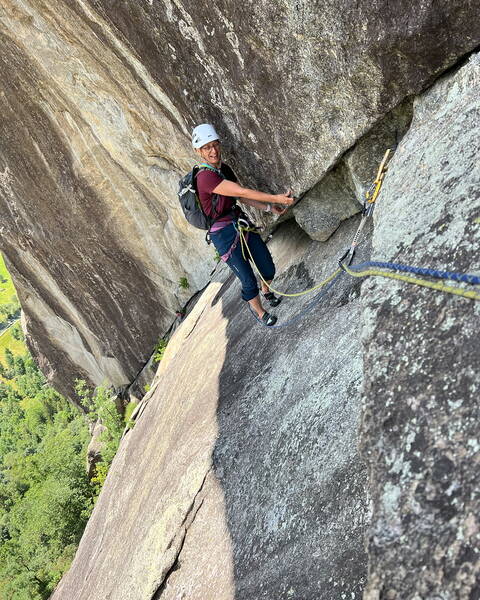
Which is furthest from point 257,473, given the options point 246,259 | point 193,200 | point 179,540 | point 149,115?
point 149,115

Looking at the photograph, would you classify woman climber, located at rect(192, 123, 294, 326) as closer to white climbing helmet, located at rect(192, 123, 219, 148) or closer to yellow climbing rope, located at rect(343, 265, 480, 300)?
white climbing helmet, located at rect(192, 123, 219, 148)

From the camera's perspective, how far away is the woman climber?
6.03 metres

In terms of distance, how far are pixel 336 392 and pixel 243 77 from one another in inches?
146

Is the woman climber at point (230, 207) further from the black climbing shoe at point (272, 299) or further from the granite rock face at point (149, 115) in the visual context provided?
the granite rock face at point (149, 115)

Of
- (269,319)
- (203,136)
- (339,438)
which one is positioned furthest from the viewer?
(269,319)

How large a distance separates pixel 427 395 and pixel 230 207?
16.3 feet

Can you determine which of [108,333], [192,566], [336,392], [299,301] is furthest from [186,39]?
[108,333]

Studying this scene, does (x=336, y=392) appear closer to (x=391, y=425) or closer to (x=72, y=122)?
(x=391, y=425)

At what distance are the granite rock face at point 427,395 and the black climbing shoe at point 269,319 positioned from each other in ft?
11.5

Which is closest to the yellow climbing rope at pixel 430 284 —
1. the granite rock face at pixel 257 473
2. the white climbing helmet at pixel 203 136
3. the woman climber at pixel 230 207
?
the granite rock face at pixel 257 473

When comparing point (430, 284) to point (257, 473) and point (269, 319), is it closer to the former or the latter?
point (257, 473)

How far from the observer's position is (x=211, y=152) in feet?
20.1

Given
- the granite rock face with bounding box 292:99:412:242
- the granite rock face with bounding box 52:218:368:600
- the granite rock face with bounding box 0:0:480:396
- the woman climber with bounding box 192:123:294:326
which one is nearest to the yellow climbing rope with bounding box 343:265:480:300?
the granite rock face with bounding box 52:218:368:600

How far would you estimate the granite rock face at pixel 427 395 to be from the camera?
196cm
